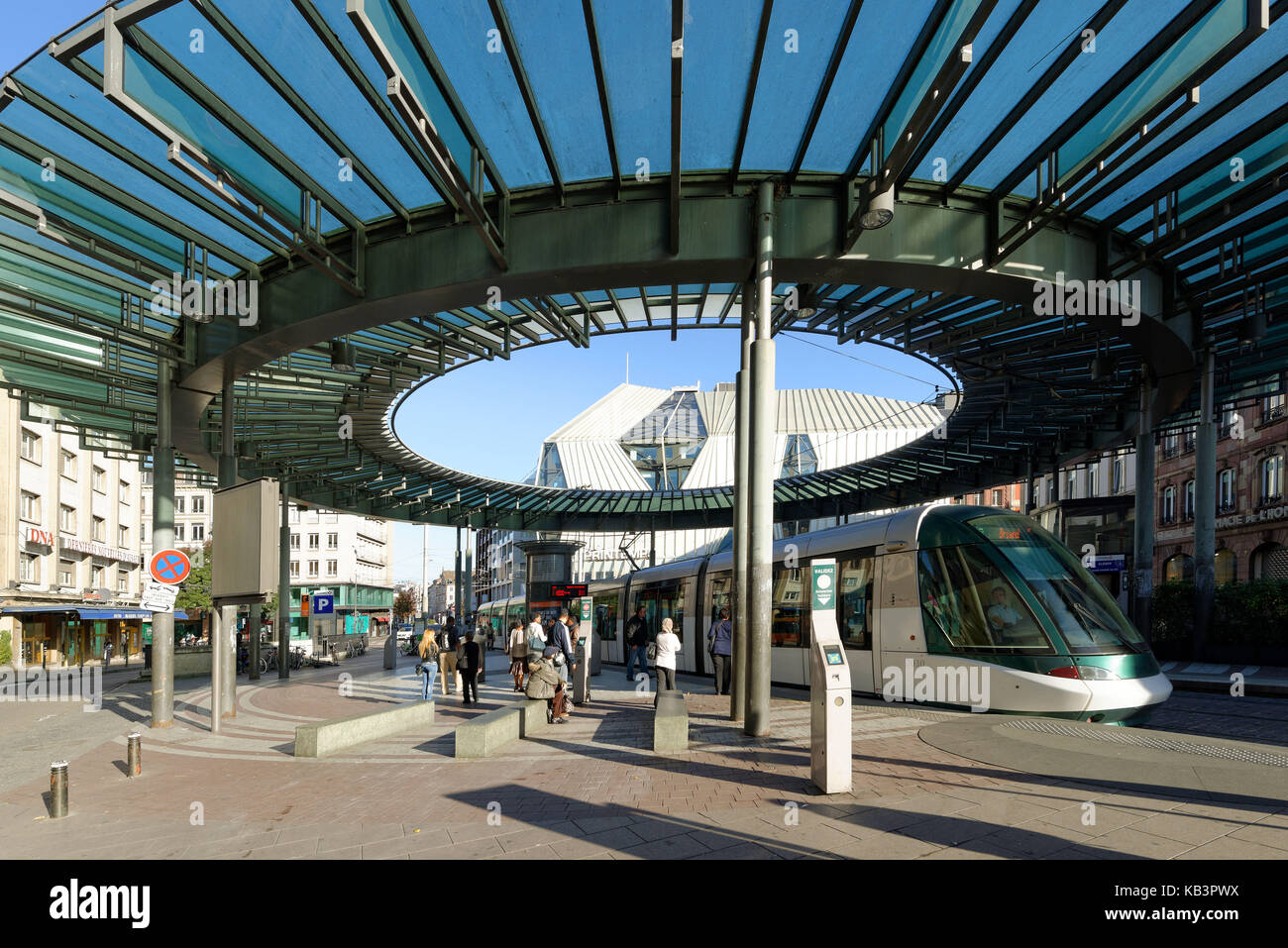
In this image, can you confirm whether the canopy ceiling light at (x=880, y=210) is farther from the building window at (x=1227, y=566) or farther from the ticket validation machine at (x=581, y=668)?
the building window at (x=1227, y=566)

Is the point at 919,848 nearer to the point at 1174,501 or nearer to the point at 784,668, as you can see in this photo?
the point at 784,668

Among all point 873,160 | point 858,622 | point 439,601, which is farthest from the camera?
point 439,601

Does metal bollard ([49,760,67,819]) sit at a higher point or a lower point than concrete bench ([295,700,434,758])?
higher

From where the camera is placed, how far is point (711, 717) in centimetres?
1331

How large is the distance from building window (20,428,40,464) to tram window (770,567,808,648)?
35107 millimetres

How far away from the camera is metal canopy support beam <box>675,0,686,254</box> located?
326 inches

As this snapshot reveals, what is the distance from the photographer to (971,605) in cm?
1232

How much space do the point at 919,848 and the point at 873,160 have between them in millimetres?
8704

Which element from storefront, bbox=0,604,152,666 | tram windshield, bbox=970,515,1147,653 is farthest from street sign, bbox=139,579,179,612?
storefront, bbox=0,604,152,666

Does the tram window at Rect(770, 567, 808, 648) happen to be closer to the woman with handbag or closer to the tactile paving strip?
the tactile paving strip

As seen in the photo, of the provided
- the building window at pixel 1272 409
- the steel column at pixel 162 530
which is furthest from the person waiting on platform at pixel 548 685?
the building window at pixel 1272 409

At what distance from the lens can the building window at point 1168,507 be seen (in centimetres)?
4323

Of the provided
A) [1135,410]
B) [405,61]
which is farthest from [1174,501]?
[405,61]
